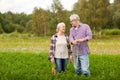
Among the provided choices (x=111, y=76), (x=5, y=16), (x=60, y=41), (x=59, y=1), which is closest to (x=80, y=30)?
(x=60, y=41)

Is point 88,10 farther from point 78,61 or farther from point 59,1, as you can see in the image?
point 78,61

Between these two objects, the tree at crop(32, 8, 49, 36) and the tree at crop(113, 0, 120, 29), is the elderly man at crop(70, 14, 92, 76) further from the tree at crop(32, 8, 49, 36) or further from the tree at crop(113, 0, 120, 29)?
the tree at crop(113, 0, 120, 29)

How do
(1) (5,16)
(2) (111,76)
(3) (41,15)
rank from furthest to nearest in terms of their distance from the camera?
(1) (5,16), (3) (41,15), (2) (111,76)

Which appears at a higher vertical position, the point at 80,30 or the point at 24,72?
the point at 80,30

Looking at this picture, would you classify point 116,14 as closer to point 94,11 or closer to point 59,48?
point 94,11

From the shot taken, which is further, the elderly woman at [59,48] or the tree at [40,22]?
the tree at [40,22]

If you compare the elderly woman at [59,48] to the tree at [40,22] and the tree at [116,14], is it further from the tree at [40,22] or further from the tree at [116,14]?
the tree at [116,14]

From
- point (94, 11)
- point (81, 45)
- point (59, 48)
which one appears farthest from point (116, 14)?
point (59, 48)

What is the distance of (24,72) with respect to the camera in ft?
33.4

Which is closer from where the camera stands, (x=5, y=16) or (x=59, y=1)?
(x=59, y=1)

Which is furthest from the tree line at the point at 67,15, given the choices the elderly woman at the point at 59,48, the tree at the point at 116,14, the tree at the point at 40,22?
the elderly woman at the point at 59,48

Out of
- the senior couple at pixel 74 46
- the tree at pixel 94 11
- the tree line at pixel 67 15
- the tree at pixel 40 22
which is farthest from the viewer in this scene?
the tree at pixel 40 22

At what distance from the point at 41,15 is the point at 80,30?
2137 inches

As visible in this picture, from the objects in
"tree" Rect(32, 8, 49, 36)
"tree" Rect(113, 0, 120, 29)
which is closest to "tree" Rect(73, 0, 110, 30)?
"tree" Rect(32, 8, 49, 36)
